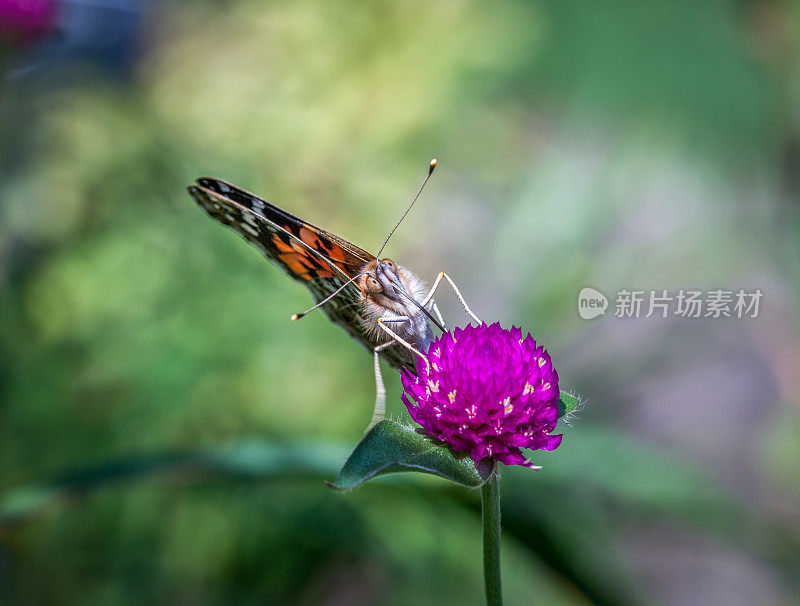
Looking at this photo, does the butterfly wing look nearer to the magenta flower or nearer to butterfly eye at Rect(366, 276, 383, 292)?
butterfly eye at Rect(366, 276, 383, 292)

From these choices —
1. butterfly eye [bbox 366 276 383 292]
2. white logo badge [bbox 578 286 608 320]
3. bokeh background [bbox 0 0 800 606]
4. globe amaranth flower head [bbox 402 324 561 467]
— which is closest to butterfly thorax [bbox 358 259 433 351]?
butterfly eye [bbox 366 276 383 292]

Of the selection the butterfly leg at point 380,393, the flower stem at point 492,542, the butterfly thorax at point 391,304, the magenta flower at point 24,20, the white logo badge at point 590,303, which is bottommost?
the flower stem at point 492,542

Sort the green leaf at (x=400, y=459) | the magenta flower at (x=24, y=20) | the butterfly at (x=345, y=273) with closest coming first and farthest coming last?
the green leaf at (x=400, y=459) < the butterfly at (x=345, y=273) < the magenta flower at (x=24, y=20)

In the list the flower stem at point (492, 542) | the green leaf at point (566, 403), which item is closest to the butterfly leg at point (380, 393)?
the flower stem at point (492, 542)

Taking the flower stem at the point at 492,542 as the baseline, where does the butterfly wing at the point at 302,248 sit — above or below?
above

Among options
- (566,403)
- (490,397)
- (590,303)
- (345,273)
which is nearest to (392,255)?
(590,303)

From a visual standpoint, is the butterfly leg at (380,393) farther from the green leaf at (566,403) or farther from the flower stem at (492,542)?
the green leaf at (566,403)
